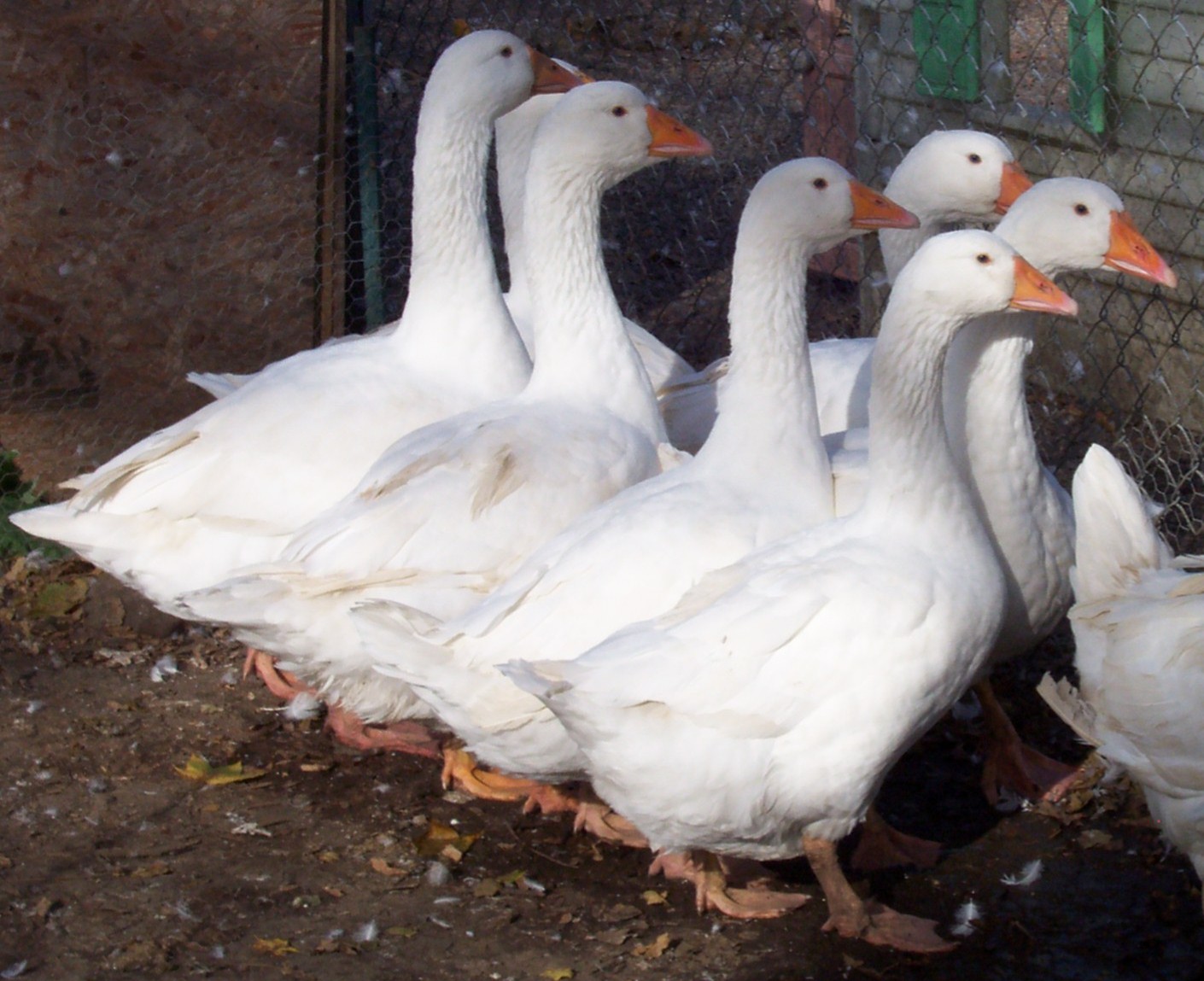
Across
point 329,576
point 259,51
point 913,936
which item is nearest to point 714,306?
point 259,51

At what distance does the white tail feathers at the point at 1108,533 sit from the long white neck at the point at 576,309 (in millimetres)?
1356

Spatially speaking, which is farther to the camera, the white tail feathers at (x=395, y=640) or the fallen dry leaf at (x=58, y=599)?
the fallen dry leaf at (x=58, y=599)

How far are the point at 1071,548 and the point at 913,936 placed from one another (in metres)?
1.14

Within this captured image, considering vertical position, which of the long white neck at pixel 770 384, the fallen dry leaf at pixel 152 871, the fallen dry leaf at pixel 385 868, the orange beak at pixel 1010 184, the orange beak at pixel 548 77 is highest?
the orange beak at pixel 548 77

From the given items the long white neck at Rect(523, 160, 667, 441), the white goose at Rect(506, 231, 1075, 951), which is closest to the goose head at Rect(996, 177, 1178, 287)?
the white goose at Rect(506, 231, 1075, 951)

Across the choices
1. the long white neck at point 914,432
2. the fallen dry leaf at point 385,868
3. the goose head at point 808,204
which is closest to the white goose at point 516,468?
the fallen dry leaf at point 385,868

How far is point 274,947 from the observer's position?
11.9 feet

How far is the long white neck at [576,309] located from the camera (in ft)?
15.0

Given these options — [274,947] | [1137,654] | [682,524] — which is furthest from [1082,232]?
[274,947]

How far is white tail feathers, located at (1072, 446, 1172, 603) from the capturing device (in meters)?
3.61

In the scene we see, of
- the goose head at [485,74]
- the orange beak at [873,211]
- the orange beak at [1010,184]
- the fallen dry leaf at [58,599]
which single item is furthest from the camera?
the fallen dry leaf at [58,599]

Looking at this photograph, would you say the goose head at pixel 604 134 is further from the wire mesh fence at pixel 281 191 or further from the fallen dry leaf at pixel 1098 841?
the fallen dry leaf at pixel 1098 841

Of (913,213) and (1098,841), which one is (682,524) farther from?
(913,213)

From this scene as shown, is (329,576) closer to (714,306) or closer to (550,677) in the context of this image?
(550,677)
